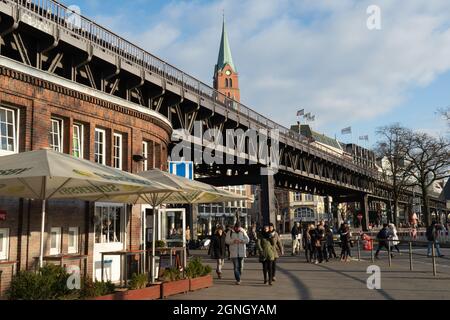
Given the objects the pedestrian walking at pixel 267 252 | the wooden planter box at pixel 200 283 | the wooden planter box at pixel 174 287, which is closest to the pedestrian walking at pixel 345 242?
the pedestrian walking at pixel 267 252

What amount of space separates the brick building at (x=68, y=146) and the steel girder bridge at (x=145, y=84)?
458mm

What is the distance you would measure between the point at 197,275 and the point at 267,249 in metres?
2.22

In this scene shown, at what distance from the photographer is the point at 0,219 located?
11461 millimetres

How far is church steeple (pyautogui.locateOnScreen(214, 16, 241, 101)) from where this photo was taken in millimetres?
145050

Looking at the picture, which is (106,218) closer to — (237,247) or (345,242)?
(237,247)

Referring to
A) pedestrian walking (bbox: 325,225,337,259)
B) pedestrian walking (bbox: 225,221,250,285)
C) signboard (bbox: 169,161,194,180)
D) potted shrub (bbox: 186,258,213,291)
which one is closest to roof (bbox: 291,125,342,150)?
pedestrian walking (bbox: 325,225,337,259)

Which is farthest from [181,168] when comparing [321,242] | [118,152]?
[321,242]

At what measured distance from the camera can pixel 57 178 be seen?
9.94m

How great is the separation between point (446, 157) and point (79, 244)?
134 ft

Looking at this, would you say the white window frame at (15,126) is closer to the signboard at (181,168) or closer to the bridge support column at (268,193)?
the signboard at (181,168)

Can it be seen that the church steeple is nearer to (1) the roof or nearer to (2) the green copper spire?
(2) the green copper spire

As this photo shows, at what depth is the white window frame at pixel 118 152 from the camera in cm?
1598
